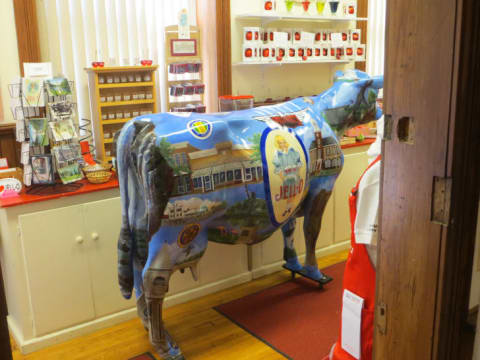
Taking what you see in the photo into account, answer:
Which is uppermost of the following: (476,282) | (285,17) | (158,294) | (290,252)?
(285,17)

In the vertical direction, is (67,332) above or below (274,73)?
below

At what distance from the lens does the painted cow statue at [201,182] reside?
227cm

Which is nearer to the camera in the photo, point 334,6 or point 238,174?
point 238,174

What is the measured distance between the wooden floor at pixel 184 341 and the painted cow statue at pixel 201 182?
0.69 feet

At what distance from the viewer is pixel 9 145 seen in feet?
10.6

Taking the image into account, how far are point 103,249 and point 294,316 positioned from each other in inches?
49.7

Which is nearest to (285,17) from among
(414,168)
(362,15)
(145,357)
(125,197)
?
(362,15)

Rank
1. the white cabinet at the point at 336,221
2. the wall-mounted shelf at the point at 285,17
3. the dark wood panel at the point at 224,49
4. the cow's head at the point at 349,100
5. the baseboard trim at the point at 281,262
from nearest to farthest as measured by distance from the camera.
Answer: the cow's head at the point at 349,100 < the baseboard trim at the point at 281,262 < the white cabinet at the point at 336,221 < the dark wood panel at the point at 224,49 < the wall-mounted shelf at the point at 285,17

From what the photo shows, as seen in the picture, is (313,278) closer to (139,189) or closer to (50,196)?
(139,189)

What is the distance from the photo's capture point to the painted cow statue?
2.27m

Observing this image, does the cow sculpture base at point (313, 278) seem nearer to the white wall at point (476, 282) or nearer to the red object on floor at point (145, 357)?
the red object on floor at point (145, 357)

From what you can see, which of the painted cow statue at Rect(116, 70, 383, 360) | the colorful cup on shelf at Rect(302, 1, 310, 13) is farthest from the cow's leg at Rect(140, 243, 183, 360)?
the colorful cup on shelf at Rect(302, 1, 310, 13)

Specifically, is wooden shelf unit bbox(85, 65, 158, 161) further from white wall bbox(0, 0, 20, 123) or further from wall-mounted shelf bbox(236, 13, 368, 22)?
wall-mounted shelf bbox(236, 13, 368, 22)

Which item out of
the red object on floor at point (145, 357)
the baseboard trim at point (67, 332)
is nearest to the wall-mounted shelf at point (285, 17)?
the baseboard trim at point (67, 332)
